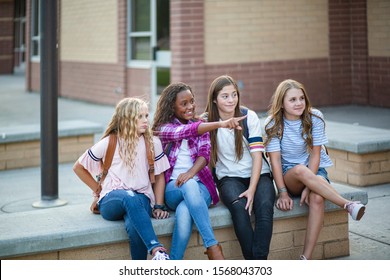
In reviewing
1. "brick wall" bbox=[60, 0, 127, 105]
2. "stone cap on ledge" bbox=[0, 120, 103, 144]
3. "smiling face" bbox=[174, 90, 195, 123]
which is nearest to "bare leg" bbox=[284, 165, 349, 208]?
"smiling face" bbox=[174, 90, 195, 123]

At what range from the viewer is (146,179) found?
15.0 feet

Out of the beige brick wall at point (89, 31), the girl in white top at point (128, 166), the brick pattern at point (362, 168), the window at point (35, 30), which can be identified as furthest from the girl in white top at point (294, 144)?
the window at point (35, 30)

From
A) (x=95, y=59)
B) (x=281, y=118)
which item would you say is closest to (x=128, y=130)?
(x=281, y=118)

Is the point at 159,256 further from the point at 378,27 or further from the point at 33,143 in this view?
the point at 378,27

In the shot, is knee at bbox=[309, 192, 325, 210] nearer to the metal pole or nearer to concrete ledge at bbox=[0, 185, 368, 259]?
concrete ledge at bbox=[0, 185, 368, 259]

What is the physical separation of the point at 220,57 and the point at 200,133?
315 inches

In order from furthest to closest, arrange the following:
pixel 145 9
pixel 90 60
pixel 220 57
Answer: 1. pixel 90 60
2. pixel 145 9
3. pixel 220 57

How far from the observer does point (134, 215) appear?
4.18m

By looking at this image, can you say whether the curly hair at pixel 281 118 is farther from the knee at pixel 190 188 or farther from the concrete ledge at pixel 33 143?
the concrete ledge at pixel 33 143

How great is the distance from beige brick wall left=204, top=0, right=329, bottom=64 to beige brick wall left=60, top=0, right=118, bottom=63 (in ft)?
10.8

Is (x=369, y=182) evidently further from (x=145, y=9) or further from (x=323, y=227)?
(x=145, y=9)

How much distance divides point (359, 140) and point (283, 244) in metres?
2.67
